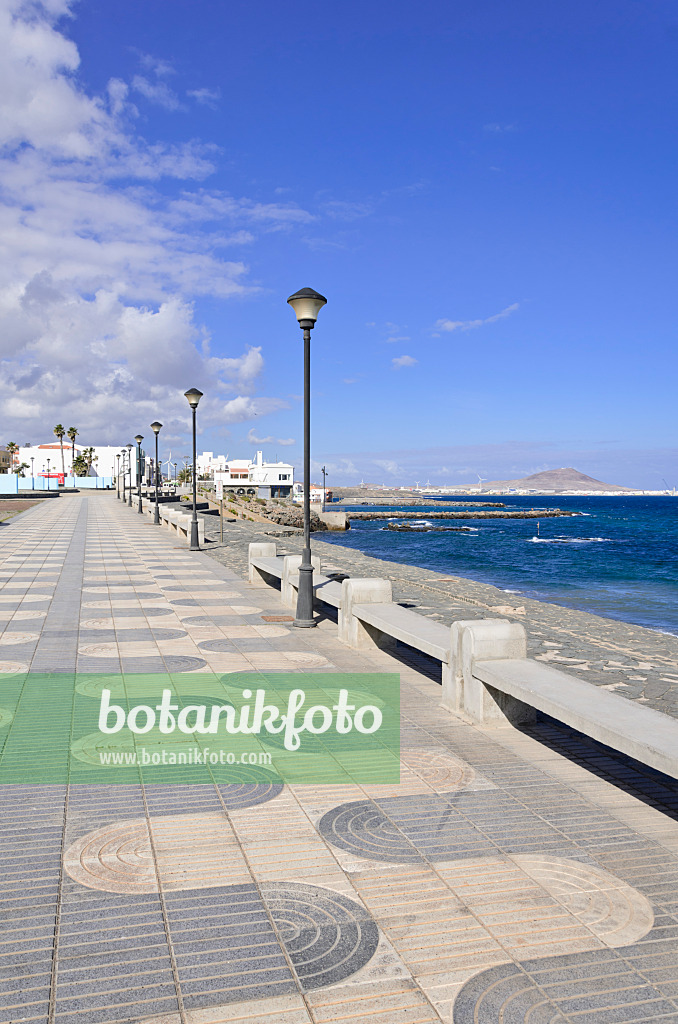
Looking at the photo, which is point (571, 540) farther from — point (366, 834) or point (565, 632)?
point (366, 834)

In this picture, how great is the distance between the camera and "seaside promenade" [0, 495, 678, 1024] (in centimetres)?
299

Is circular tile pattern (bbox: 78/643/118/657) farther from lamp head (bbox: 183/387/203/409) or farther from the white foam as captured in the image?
the white foam

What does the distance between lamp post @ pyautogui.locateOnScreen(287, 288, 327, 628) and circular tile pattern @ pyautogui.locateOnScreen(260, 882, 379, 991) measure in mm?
6559

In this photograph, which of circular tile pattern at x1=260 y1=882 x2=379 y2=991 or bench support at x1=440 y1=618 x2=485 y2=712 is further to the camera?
bench support at x1=440 y1=618 x2=485 y2=712

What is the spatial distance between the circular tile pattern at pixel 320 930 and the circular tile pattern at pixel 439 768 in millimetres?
1614

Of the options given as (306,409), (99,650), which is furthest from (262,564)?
(99,650)

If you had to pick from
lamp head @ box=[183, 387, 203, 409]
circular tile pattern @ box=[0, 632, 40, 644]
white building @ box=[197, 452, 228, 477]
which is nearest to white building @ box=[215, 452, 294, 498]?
white building @ box=[197, 452, 228, 477]

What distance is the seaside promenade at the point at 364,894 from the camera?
2992 millimetres

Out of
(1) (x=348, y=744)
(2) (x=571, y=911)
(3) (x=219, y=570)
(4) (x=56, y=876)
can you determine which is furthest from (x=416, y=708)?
(3) (x=219, y=570)

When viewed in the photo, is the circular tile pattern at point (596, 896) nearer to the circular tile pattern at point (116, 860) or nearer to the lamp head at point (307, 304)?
the circular tile pattern at point (116, 860)

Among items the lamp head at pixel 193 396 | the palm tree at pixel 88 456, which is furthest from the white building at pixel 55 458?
the lamp head at pixel 193 396

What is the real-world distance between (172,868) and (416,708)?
334 centimetres

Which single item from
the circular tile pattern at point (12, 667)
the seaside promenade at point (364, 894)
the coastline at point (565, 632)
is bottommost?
the coastline at point (565, 632)

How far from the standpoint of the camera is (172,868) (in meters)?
3.98
